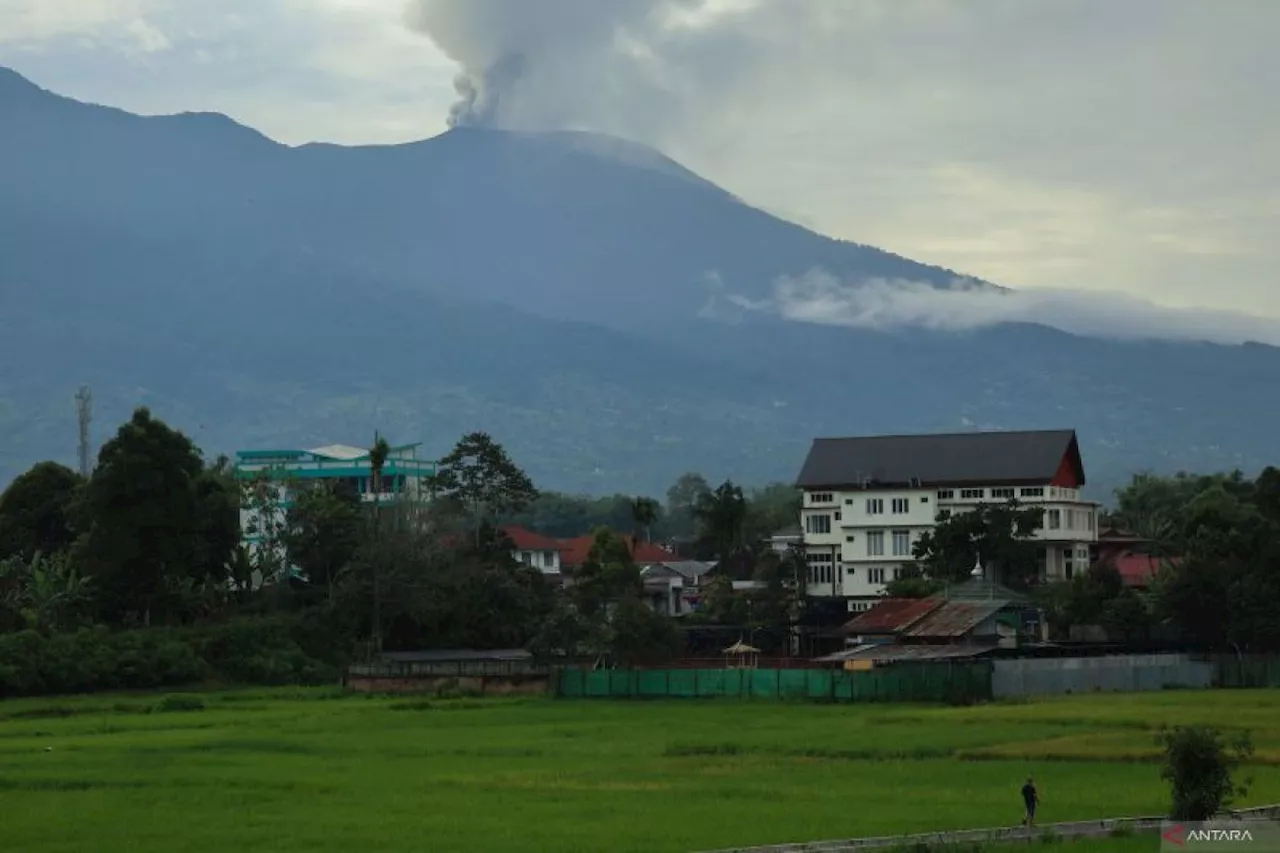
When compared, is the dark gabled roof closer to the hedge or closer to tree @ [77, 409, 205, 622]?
the hedge

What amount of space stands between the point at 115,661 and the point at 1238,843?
168ft

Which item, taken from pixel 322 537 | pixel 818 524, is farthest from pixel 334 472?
pixel 818 524

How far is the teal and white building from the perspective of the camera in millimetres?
102688

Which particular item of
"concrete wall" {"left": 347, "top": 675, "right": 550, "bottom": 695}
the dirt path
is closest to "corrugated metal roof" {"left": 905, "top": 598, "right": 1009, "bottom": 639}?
"concrete wall" {"left": 347, "top": 675, "right": 550, "bottom": 695}

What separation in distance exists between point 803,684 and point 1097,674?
33.8ft

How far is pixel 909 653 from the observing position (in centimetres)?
7481

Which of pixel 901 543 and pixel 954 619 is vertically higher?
pixel 901 543

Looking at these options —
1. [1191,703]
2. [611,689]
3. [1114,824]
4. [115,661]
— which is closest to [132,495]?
[115,661]

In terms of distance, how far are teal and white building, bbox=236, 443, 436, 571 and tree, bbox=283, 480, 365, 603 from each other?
8.96 meters

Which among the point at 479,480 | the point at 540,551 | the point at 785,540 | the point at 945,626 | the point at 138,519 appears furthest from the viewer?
the point at 540,551

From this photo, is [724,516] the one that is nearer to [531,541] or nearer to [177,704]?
[531,541]

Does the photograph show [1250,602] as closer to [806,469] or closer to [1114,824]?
[806,469]

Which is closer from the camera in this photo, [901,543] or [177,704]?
[177,704]

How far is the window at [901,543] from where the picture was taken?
10106 cm
